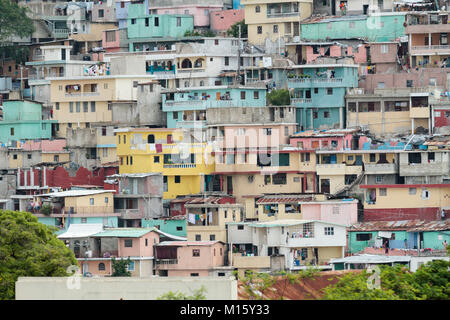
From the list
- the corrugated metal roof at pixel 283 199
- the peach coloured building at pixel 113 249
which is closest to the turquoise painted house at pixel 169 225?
the peach coloured building at pixel 113 249

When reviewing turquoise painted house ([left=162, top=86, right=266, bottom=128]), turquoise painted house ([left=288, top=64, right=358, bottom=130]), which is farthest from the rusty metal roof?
turquoise painted house ([left=162, top=86, right=266, bottom=128])

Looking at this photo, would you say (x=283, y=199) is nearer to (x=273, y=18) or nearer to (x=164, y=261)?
(x=164, y=261)

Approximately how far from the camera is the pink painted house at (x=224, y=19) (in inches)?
2564

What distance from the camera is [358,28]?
60375 mm

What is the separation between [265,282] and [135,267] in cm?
1702

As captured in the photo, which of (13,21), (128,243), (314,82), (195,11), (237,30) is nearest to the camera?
(128,243)

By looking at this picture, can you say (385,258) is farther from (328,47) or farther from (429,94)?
(328,47)

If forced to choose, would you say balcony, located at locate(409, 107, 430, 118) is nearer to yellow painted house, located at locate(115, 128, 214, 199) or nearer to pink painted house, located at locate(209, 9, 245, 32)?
yellow painted house, located at locate(115, 128, 214, 199)

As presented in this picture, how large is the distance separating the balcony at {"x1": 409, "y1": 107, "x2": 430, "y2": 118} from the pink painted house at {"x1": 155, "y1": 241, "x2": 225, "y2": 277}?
10.6 meters

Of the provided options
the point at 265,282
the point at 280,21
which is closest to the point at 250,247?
the point at 280,21

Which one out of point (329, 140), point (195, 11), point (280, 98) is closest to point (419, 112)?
point (329, 140)

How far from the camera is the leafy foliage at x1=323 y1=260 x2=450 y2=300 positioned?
30.3m

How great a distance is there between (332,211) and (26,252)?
13482 mm

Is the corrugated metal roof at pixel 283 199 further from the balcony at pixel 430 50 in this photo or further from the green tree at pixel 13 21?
the green tree at pixel 13 21
